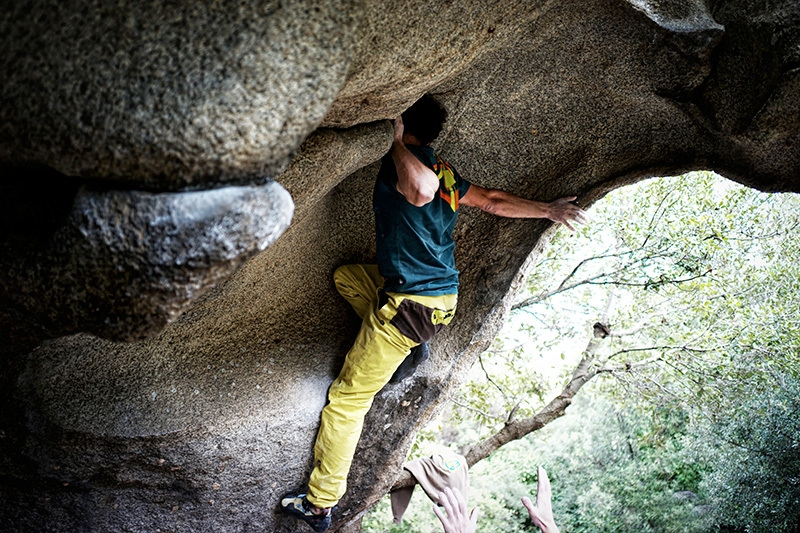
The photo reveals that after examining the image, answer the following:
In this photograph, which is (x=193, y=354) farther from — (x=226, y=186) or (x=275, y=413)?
(x=226, y=186)

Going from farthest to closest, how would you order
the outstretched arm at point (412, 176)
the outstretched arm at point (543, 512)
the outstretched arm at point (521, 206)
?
the outstretched arm at point (521, 206), the outstretched arm at point (543, 512), the outstretched arm at point (412, 176)

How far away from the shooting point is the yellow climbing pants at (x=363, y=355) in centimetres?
353

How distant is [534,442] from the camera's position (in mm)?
11141

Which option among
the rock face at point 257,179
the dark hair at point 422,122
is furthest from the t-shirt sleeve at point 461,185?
the rock face at point 257,179

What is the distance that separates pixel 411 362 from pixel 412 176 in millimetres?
1311

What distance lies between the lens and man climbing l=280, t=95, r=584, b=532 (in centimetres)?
331

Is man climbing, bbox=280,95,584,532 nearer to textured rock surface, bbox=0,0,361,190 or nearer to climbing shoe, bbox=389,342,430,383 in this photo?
climbing shoe, bbox=389,342,430,383

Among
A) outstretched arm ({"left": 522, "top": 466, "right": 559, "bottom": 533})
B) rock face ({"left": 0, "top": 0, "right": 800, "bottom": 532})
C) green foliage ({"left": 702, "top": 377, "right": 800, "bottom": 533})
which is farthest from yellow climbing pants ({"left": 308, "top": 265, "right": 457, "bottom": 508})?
green foliage ({"left": 702, "top": 377, "right": 800, "bottom": 533})

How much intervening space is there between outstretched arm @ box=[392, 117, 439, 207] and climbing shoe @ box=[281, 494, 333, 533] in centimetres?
187

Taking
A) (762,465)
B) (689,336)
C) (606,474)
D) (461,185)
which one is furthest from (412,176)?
(606,474)

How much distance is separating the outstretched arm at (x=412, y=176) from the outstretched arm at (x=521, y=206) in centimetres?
54

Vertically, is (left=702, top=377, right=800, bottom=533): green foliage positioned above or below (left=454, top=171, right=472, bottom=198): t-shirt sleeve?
below

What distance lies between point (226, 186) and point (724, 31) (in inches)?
91.8

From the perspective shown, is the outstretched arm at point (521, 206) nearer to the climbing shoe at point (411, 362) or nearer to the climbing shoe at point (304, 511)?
the climbing shoe at point (411, 362)
